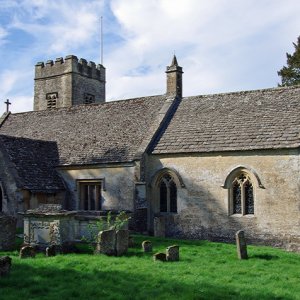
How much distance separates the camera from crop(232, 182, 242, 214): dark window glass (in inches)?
806

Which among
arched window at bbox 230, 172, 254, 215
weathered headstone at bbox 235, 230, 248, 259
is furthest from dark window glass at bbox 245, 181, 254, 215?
weathered headstone at bbox 235, 230, 248, 259

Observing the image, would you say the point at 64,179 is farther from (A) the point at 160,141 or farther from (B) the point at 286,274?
(B) the point at 286,274

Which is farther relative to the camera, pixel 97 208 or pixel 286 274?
pixel 97 208

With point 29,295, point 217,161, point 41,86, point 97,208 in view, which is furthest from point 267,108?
point 41,86

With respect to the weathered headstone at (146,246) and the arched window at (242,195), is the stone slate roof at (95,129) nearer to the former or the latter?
the arched window at (242,195)

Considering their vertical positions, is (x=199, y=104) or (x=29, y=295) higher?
(x=199, y=104)

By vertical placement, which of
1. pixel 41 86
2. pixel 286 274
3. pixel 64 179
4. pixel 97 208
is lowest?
pixel 286 274

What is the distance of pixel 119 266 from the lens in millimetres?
12914

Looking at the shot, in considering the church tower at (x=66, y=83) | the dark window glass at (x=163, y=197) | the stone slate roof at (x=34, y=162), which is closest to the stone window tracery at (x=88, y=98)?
the church tower at (x=66, y=83)

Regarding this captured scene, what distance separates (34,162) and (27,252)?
35.8ft

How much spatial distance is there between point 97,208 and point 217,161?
23.7ft

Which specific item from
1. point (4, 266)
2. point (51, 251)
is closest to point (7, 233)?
point (51, 251)

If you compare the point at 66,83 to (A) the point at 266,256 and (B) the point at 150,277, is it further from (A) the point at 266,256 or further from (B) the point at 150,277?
(B) the point at 150,277

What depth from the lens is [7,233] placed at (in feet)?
51.6
